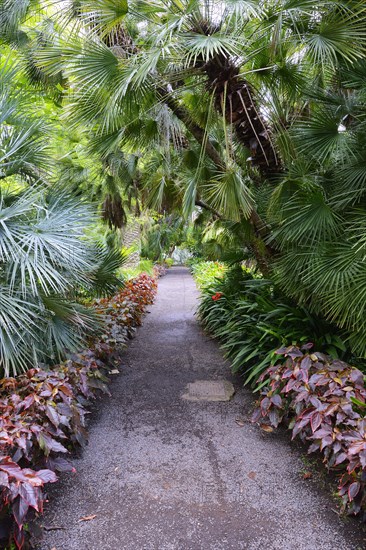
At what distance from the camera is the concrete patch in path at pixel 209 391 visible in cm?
398

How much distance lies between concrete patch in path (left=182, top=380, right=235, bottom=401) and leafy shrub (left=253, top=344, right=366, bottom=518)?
0.91 m

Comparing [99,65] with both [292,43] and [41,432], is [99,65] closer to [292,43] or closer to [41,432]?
[292,43]

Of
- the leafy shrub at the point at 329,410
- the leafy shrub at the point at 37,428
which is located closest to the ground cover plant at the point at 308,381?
the leafy shrub at the point at 329,410

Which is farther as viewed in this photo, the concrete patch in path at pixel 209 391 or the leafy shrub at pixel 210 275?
the leafy shrub at pixel 210 275

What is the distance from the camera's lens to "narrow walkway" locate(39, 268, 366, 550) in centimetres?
205

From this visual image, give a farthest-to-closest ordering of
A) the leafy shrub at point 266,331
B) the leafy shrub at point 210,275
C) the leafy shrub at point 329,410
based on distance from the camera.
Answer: the leafy shrub at point 210,275
the leafy shrub at point 266,331
the leafy shrub at point 329,410

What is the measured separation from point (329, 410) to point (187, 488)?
1.14 meters

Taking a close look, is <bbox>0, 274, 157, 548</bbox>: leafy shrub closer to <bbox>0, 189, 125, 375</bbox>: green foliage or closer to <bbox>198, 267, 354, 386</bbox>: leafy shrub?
<bbox>0, 189, 125, 375</bbox>: green foliage

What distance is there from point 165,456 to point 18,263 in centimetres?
196

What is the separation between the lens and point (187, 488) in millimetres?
2486

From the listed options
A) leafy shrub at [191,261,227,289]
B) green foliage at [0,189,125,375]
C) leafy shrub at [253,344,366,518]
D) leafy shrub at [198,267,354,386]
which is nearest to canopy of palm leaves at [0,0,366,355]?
leafy shrub at [198,267,354,386]

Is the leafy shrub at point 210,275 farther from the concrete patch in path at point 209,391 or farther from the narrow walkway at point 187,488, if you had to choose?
the narrow walkway at point 187,488

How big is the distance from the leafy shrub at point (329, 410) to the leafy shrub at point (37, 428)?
62.4 inches

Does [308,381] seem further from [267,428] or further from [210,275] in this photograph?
[210,275]
